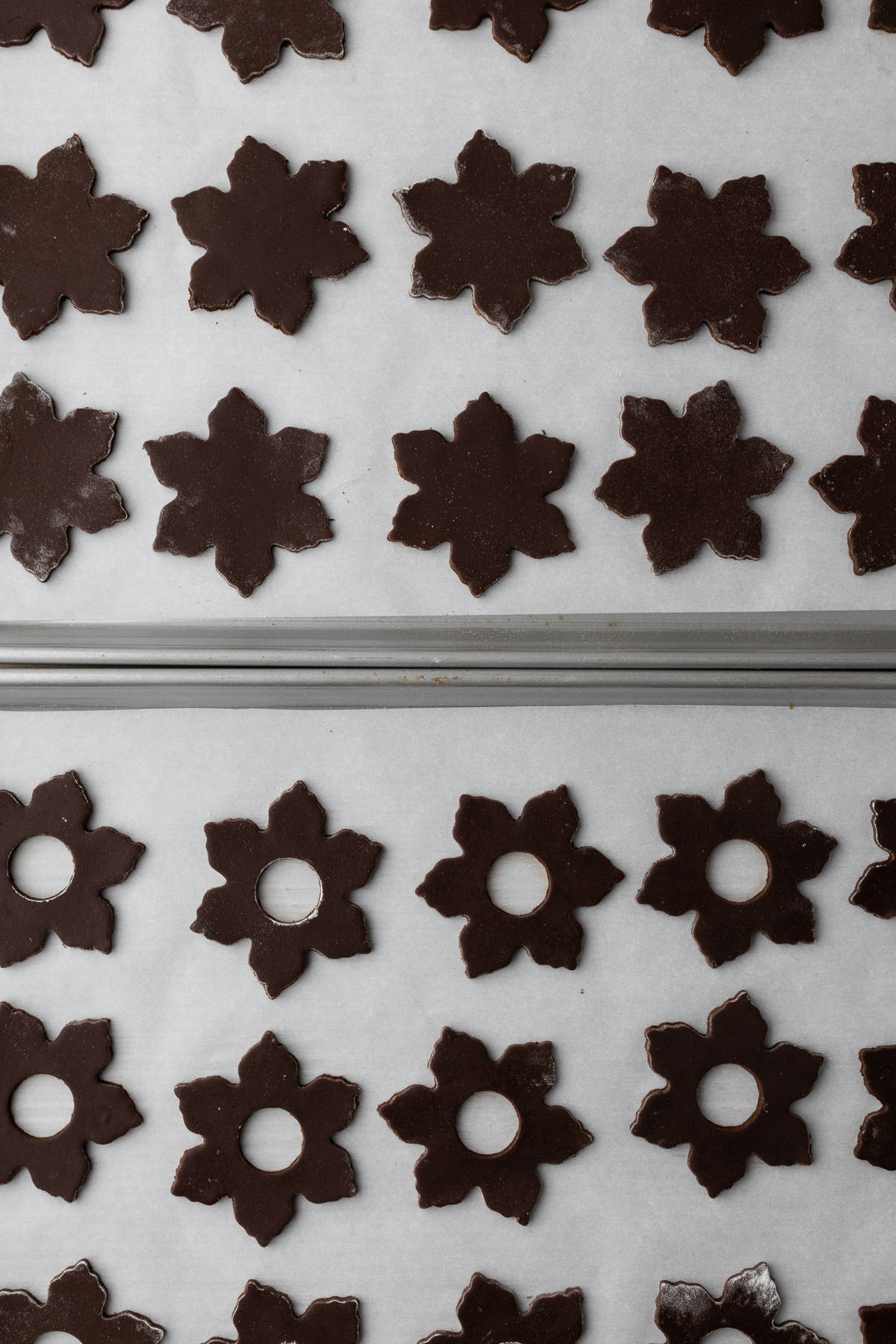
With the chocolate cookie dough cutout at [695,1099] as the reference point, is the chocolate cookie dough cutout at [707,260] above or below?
above

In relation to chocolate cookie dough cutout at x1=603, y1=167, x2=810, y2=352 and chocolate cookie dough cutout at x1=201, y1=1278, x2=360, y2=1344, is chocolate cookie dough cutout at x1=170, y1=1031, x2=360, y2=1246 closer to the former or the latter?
chocolate cookie dough cutout at x1=201, y1=1278, x2=360, y2=1344

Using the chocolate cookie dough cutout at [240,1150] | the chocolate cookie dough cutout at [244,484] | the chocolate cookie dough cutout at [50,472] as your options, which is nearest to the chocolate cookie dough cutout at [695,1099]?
the chocolate cookie dough cutout at [240,1150]

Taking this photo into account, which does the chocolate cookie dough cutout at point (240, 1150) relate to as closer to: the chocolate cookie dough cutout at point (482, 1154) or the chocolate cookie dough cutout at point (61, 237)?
the chocolate cookie dough cutout at point (482, 1154)

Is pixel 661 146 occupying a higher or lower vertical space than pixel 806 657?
higher

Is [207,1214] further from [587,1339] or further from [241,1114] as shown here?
[587,1339]

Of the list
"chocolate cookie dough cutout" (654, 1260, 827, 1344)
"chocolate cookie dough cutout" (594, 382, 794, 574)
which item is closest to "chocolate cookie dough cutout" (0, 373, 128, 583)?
"chocolate cookie dough cutout" (594, 382, 794, 574)

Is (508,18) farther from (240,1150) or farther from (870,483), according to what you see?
(240,1150)

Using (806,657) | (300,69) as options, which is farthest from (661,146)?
(806,657)
